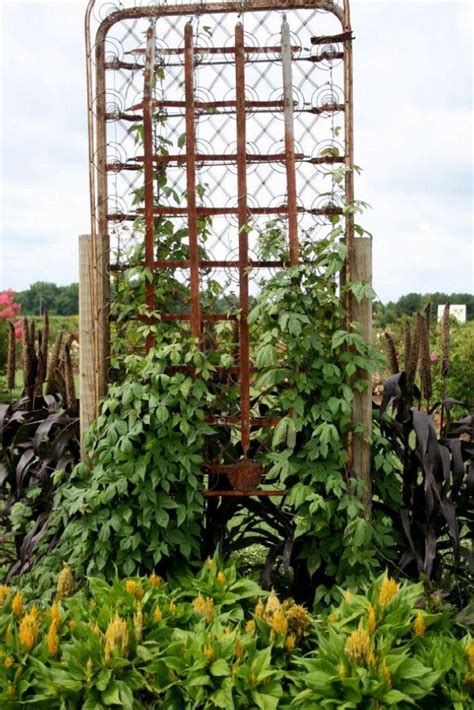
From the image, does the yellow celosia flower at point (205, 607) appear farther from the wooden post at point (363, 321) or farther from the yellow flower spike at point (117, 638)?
the wooden post at point (363, 321)

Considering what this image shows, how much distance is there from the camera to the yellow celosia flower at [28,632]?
3078mm

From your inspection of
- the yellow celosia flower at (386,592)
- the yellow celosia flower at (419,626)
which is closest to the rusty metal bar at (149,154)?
the yellow celosia flower at (386,592)

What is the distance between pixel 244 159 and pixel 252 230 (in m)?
0.34

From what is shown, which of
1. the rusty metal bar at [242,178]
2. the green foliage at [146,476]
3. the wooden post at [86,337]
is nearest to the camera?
the green foliage at [146,476]

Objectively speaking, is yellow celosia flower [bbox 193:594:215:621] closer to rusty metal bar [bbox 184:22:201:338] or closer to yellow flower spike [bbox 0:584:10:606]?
yellow flower spike [bbox 0:584:10:606]

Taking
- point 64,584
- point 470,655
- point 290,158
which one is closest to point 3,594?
point 64,584

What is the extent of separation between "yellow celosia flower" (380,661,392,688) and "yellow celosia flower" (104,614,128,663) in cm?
88

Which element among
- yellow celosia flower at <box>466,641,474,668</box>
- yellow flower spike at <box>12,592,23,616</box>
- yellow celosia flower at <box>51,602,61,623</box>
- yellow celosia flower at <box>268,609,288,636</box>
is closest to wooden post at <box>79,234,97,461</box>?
yellow flower spike at <box>12,592,23,616</box>

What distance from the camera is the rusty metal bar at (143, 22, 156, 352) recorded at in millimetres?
4203

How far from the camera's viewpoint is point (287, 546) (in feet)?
13.6

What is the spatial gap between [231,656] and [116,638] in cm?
40

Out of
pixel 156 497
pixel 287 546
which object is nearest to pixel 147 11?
pixel 156 497

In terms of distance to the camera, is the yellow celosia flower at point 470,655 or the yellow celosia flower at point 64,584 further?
the yellow celosia flower at point 64,584

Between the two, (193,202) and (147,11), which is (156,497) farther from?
(147,11)
